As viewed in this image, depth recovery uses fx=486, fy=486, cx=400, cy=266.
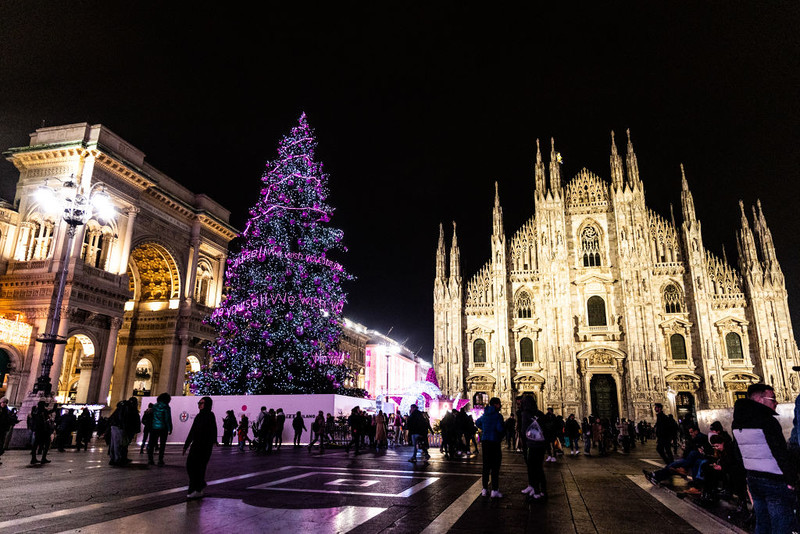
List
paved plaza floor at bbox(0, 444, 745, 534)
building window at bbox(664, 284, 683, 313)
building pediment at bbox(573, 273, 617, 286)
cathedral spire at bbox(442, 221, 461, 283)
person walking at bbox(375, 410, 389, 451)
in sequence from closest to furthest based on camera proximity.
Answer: paved plaza floor at bbox(0, 444, 745, 534), person walking at bbox(375, 410, 389, 451), building window at bbox(664, 284, 683, 313), building pediment at bbox(573, 273, 617, 286), cathedral spire at bbox(442, 221, 461, 283)

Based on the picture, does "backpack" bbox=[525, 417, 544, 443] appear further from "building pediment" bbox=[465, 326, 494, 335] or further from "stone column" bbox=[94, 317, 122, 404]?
"building pediment" bbox=[465, 326, 494, 335]

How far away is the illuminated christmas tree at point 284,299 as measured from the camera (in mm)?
21141

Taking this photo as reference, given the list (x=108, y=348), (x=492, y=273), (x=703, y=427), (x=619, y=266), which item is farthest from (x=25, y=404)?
(x=619, y=266)

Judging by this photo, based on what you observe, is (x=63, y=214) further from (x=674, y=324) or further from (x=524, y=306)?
(x=674, y=324)

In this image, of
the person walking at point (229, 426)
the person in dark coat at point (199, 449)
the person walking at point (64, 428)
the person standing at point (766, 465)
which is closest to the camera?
the person standing at point (766, 465)

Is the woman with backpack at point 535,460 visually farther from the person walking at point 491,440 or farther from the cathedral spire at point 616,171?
the cathedral spire at point 616,171

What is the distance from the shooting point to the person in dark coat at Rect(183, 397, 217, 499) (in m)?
6.96

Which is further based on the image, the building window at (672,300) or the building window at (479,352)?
the building window at (479,352)

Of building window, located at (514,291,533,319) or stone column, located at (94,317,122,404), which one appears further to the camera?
building window, located at (514,291,533,319)

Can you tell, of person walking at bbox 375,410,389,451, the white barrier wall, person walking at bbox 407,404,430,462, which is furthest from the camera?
the white barrier wall

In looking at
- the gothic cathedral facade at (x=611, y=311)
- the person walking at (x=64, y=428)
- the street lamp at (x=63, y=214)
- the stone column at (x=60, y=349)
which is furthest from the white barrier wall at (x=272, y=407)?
the gothic cathedral facade at (x=611, y=311)

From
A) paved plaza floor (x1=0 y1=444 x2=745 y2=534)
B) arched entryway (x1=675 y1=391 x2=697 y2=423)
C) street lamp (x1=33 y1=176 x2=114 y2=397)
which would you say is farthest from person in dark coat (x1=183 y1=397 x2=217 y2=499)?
arched entryway (x1=675 y1=391 x2=697 y2=423)

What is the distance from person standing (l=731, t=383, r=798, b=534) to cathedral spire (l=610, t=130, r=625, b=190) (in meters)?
40.2

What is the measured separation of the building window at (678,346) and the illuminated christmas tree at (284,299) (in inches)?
1087
